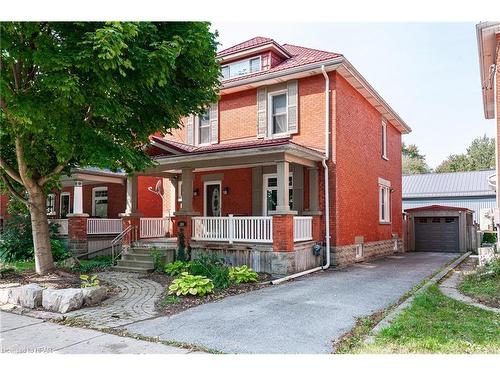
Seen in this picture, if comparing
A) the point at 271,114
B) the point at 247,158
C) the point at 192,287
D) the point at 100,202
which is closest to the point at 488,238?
the point at 271,114

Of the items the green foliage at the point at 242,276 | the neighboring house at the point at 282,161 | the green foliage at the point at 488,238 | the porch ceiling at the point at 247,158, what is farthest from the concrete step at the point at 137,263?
the green foliage at the point at 488,238

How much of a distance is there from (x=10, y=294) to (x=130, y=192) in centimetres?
680

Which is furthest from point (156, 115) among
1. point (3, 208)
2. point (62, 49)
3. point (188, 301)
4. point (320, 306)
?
point (3, 208)

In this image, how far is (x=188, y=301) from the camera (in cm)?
762

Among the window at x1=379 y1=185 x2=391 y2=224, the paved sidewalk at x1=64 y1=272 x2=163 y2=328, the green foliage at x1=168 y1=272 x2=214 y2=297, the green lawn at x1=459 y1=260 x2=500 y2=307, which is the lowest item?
the paved sidewalk at x1=64 y1=272 x2=163 y2=328

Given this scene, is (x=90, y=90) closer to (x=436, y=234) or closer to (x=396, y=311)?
(x=396, y=311)

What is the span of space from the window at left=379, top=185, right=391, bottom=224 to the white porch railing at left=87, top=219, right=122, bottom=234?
11425 mm

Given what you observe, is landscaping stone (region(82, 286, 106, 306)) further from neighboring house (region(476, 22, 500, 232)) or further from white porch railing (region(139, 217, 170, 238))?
neighboring house (region(476, 22, 500, 232))

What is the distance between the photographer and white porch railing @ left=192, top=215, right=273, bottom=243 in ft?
36.6

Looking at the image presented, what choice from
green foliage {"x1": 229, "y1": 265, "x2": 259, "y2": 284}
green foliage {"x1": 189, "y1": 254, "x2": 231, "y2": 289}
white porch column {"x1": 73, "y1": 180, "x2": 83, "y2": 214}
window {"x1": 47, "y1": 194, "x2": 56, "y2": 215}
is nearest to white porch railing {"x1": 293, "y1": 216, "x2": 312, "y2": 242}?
green foliage {"x1": 229, "y1": 265, "x2": 259, "y2": 284}

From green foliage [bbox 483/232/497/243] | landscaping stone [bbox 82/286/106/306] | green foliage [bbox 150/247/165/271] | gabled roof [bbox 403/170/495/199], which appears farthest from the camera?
gabled roof [bbox 403/170/495/199]

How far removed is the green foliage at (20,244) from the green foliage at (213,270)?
6.60 metres

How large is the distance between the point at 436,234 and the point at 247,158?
47.0ft

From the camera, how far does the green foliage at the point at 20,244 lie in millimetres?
14344
